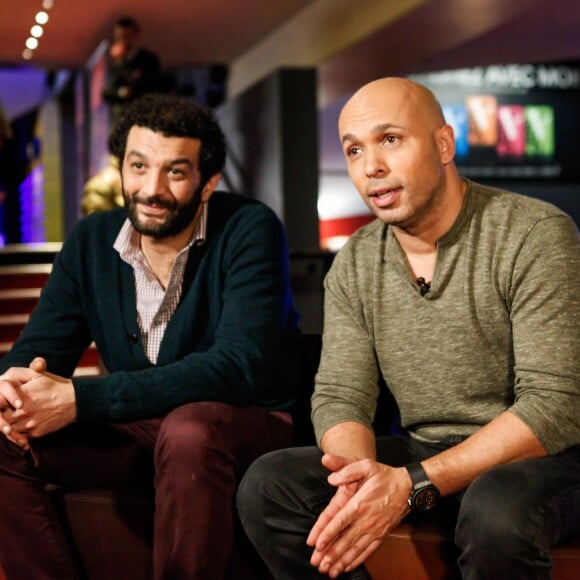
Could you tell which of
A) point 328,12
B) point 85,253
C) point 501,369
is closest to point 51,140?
point 328,12

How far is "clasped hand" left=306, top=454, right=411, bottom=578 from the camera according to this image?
1674 mm

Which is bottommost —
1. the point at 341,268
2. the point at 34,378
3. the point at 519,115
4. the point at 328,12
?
the point at 34,378

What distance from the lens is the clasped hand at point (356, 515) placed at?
65.9 inches

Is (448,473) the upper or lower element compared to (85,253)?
lower

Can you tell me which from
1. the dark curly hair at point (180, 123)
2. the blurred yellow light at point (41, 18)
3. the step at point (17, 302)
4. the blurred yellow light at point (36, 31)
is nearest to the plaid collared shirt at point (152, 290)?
the dark curly hair at point (180, 123)

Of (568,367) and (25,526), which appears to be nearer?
(568,367)

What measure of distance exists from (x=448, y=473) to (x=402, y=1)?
5.18m

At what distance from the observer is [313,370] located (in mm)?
2404

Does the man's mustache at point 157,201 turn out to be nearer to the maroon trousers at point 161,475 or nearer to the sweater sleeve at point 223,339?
the sweater sleeve at point 223,339

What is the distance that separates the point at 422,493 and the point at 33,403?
90 cm

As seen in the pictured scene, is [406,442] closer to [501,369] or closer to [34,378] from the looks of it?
[501,369]

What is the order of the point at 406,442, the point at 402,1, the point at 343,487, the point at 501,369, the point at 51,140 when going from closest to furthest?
the point at 343,487, the point at 501,369, the point at 406,442, the point at 402,1, the point at 51,140

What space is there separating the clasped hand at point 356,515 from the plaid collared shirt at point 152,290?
2.64 feet

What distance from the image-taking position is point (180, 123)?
240cm
